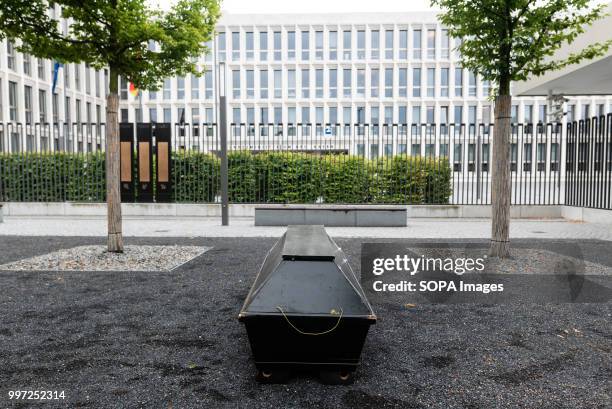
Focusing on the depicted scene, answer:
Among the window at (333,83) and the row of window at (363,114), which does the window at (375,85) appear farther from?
the window at (333,83)

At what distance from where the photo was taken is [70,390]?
3170 mm

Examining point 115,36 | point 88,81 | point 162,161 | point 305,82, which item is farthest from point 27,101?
point 115,36

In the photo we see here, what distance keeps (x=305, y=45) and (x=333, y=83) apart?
226 inches

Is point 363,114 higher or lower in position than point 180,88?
lower

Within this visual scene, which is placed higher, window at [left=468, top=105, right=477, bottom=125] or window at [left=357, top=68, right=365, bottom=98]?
window at [left=357, top=68, right=365, bottom=98]

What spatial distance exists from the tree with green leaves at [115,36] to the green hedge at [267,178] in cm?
879

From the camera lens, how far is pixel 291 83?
55.9 metres

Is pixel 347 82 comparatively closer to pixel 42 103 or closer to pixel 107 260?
pixel 42 103

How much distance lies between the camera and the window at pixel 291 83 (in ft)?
183

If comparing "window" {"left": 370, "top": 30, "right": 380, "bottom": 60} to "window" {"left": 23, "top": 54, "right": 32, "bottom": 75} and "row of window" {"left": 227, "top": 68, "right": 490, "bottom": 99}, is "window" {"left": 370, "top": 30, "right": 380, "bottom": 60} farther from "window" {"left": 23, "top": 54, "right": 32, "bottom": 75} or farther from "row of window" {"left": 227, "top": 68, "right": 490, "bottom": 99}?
"window" {"left": 23, "top": 54, "right": 32, "bottom": 75}

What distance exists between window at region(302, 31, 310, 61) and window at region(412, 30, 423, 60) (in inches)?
490

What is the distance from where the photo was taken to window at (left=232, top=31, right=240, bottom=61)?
56219 millimetres

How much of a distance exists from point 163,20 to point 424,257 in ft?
A: 19.7

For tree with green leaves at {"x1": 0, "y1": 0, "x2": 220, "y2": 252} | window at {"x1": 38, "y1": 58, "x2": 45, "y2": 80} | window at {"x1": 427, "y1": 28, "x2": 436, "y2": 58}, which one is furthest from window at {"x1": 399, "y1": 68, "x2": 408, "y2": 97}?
tree with green leaves at {"x1": 0, "y1": 0, "x2": 220, "y2": 252}
